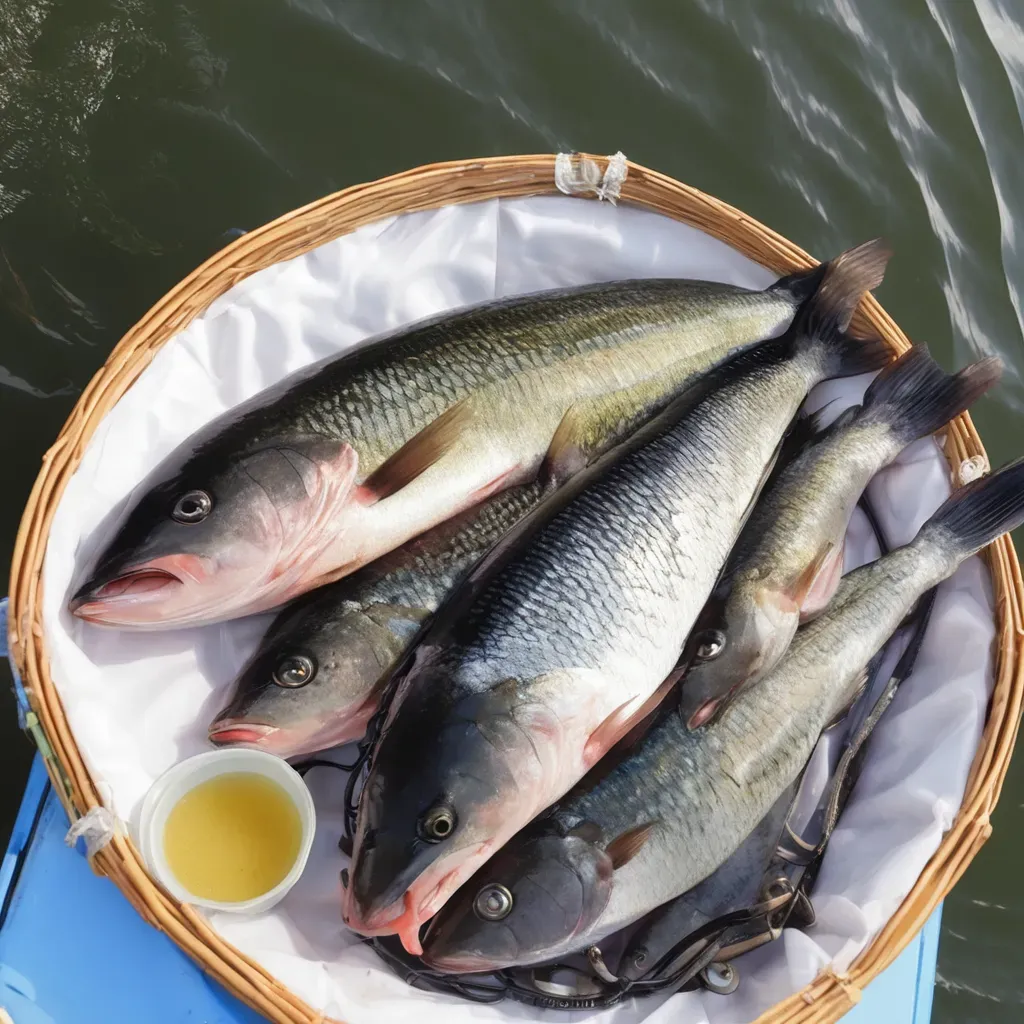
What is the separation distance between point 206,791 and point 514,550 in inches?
33.3

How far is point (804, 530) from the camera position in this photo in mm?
2426

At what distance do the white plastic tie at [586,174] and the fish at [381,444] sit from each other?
35 cm

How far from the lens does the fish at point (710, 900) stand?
2.09m

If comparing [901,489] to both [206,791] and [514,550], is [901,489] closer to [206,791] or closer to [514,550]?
[514,550]

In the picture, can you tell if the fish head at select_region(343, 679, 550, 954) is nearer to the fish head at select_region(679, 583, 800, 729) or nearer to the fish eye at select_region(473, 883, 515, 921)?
the fish eye at select_region(473, 883, 515, 921)

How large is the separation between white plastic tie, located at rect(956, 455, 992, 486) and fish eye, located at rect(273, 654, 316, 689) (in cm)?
188

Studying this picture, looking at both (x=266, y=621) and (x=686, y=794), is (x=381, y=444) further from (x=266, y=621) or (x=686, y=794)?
(x=686, y=794)

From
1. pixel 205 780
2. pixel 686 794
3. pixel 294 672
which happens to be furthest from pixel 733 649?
pixel 205 780

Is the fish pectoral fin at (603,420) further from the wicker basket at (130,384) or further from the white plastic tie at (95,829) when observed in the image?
the white plastic tie at (95,829)

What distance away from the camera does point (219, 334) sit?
252 cm

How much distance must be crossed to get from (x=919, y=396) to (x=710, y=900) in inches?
59.3

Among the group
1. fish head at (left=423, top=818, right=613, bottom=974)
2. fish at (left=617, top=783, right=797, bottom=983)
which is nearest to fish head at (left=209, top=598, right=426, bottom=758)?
fish head at (left=423, top=818, right=613, bottom=974)

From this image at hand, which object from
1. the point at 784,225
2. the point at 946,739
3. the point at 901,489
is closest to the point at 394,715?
the point at 946,739

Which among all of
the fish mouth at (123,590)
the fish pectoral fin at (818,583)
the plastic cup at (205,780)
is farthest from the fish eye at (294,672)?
A: the fish pectoral fin at (818,583)
